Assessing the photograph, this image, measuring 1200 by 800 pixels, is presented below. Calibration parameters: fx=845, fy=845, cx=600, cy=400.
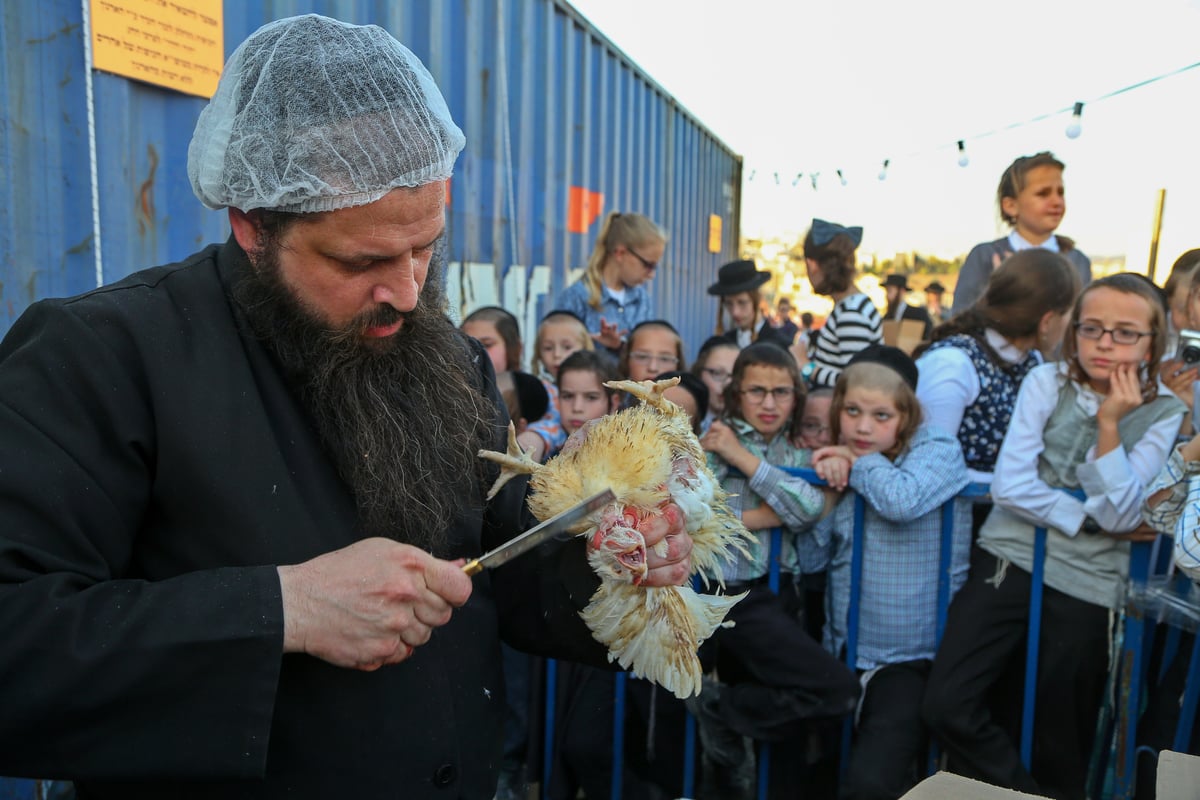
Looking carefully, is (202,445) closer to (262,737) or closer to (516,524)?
(262,737)

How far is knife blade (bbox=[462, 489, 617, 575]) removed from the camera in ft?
4.18

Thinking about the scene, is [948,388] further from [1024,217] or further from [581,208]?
[581,208]

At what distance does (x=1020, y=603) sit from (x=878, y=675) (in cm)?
51

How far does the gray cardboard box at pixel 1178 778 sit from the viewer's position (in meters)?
1.28

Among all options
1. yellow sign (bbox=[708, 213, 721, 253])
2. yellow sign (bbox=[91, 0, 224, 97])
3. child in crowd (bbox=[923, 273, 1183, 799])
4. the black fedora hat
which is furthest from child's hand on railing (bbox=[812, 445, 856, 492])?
yellow sign (bbox=[708, 213, 721, 253])

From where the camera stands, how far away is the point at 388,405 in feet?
4.88

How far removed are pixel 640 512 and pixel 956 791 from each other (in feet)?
2.24

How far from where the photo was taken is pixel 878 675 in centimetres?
277

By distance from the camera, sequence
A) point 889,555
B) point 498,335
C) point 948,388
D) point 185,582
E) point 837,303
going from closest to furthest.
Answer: point 185,582, point 889,555, point 948,388, point 498,335, point 837,303

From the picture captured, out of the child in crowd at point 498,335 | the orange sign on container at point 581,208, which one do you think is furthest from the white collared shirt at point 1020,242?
the orange sign on container at point 581,208

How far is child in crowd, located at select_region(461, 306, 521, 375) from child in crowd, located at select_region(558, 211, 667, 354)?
1.09 metres

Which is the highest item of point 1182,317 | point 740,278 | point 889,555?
point 740,278

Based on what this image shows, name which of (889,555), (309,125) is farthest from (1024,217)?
(309,125)

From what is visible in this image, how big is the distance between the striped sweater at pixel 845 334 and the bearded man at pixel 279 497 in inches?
126
